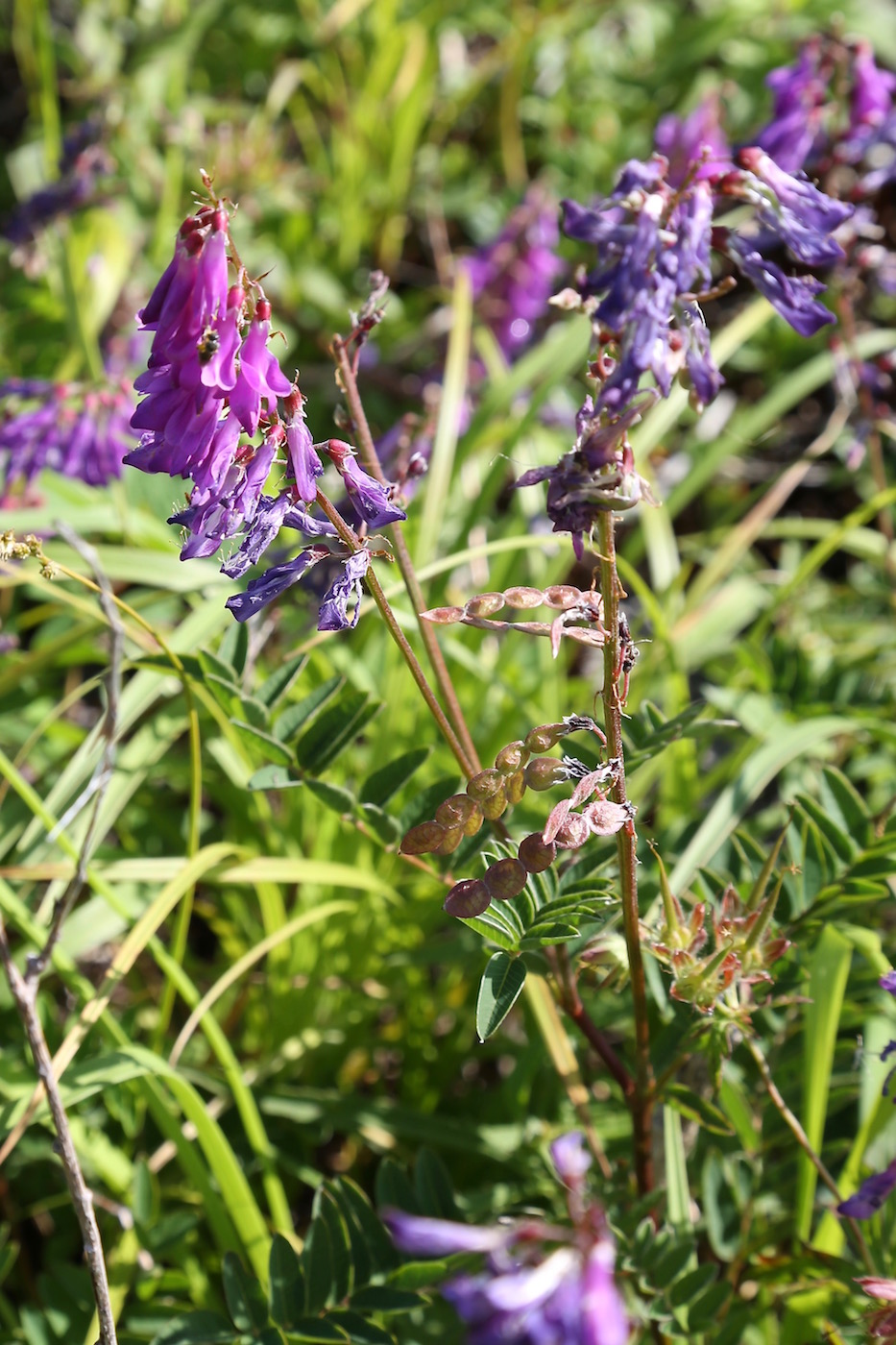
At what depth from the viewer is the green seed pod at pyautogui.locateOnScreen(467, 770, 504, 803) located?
3.06ft

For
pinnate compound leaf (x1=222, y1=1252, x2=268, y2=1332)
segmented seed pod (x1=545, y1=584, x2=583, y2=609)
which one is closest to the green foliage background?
pinnate compound leaf (x1=222, y1=1252, x2=268, y2=1332)

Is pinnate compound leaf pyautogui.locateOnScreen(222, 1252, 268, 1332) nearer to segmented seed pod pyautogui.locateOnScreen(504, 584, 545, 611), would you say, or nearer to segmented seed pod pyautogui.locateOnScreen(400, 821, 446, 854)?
segmented seed pod pyautogui.locateOnScreen(400, 821, 446, 854)

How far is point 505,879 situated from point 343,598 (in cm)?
26

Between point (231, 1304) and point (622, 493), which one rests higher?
point (622, 493)

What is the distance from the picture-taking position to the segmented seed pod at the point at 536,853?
3.02 feet

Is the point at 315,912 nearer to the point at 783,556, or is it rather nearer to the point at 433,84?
Result: the point at 783,556

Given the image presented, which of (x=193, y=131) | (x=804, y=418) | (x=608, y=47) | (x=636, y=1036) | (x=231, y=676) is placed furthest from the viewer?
(x=608, y=47)

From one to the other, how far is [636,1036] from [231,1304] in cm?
50

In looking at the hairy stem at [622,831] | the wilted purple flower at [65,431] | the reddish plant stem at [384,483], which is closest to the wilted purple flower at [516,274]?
the wilted purple flower at [65,431]

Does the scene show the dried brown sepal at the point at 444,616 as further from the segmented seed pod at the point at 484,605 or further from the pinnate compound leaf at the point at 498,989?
the pinnate compound leaf at the point at 498,989

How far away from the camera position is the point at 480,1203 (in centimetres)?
136

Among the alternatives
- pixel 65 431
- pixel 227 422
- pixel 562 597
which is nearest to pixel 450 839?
pixel 562 597

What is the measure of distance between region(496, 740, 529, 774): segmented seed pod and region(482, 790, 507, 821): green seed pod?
0.06 feet

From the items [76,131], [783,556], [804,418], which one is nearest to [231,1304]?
[783,556]
